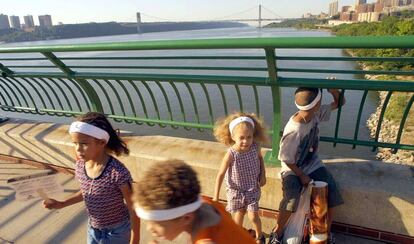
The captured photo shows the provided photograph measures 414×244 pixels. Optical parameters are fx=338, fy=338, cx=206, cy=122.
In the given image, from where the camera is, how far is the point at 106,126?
203 cm

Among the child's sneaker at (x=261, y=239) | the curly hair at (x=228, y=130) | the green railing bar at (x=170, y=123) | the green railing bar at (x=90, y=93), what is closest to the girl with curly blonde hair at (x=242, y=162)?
the curly hair at (x=228, y=130)

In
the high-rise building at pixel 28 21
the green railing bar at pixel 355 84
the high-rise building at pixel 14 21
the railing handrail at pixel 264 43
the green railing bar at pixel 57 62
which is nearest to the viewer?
the railing handrail at pixel 264 43

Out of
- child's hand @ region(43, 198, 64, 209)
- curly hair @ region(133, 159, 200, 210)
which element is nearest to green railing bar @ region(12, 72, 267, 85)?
child's hand @ region(43, 198, 64, 209)

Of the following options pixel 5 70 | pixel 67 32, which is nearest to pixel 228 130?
pixel 5 70

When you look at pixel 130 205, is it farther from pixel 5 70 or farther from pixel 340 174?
pixel 5 70

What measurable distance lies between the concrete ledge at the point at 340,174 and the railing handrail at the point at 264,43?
113 cm

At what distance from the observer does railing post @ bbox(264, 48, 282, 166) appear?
2.39 metres

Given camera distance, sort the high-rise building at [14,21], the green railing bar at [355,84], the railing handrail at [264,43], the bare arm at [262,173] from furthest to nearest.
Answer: the high-rise building at [14,21] < the bare arm at [262,173] < the green railing bar at [355,84] < the railing handrail at [264,43]

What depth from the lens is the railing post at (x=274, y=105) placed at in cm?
239

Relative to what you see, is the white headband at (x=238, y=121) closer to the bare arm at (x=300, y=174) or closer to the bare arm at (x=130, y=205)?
the bare arm at (x=300, y=174)

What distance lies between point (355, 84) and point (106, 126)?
1.71 metres

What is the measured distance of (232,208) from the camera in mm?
2656

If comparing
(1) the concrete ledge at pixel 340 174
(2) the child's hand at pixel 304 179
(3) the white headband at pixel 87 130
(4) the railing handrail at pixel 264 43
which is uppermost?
(4) the railing handrail at pixel 264 43

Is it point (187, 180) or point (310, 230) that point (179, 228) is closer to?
point (187, 180)
